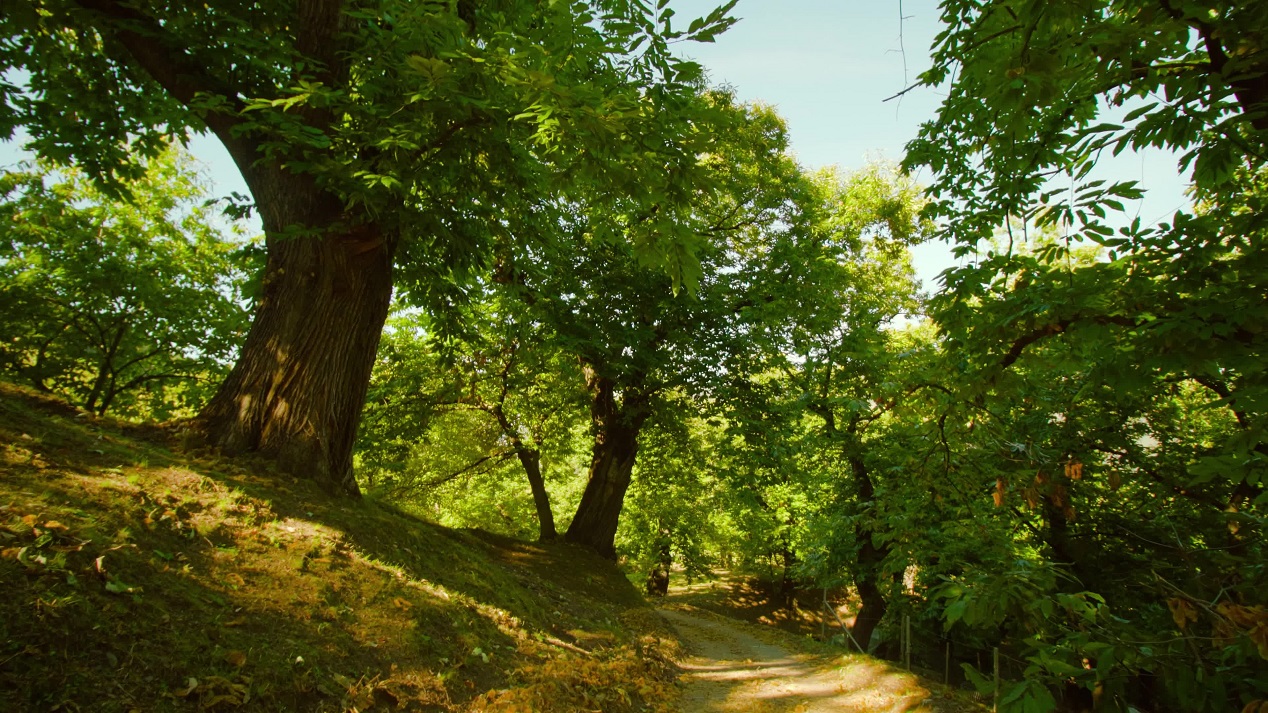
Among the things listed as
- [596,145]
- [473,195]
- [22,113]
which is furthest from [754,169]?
[22,113]

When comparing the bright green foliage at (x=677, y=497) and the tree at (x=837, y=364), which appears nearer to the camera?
the tree at (x=837, y=364)

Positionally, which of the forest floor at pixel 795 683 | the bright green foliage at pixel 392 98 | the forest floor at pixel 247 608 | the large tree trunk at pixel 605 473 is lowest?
the forest floor at pixel 795 683

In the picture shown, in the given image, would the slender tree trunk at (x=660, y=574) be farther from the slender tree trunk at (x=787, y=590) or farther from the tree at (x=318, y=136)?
the tree at (x=318, y=136)

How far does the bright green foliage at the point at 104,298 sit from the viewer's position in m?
9.09

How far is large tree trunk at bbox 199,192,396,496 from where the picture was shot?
5199 mm

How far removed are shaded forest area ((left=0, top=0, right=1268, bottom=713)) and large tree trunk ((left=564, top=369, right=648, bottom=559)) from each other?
0.25 feet

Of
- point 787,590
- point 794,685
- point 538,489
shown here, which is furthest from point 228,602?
point 787,590

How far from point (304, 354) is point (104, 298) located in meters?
6.85

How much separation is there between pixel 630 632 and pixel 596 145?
713 centimetres

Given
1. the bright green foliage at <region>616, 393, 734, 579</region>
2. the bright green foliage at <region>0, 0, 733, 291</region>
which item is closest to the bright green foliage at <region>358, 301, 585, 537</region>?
the bright green foliage at <region>616, 393, 734, 579</region>

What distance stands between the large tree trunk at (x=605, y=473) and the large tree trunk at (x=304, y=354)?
8009mm

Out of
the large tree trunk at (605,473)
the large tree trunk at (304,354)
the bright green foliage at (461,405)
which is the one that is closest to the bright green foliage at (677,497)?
the large tree trunk at (605,473)

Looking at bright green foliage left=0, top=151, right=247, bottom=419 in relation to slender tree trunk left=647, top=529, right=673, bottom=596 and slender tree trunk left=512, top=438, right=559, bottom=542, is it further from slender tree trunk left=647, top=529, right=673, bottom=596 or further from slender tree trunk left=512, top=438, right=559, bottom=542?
slender tree trunk left=647, top=529, right=673, bottom=596

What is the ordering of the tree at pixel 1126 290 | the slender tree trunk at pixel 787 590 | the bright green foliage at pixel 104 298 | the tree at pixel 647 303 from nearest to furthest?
the tree at pixel 1126 290
the bright green foliage at pixel 104 298
the tree at pixel 647 303
the slender tree trunk at pixel 787 590
